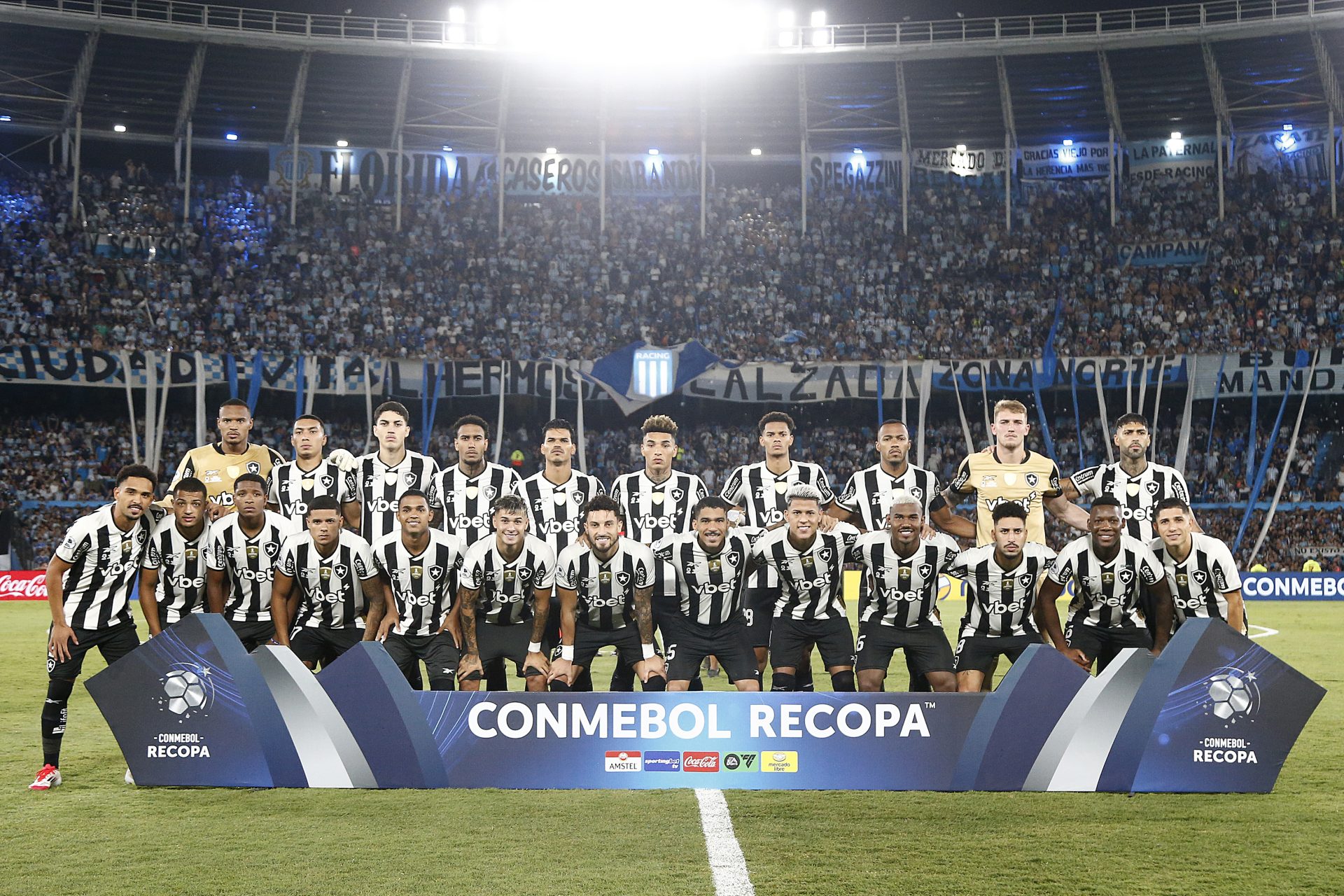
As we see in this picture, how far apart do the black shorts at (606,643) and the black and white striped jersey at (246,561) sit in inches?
81.5

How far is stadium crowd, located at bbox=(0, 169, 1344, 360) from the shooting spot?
30.1 m

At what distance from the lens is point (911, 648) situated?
8141 millimetres

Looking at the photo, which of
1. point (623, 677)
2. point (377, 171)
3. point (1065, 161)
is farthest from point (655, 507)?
point (1065, 161)

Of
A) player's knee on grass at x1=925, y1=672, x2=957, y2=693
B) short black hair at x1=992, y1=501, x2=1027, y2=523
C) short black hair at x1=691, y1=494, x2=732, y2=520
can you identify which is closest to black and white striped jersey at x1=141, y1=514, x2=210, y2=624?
short black hair at x1=691, y1=494, x2=732, y2=520

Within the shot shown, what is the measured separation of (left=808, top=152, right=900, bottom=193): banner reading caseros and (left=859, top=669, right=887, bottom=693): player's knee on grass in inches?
1145

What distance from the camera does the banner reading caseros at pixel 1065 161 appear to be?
34.8 meters

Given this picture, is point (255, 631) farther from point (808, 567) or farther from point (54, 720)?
point (808, 567)

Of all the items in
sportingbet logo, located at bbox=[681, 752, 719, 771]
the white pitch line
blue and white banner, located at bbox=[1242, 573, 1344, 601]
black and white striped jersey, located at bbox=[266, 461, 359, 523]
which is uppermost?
black and white striped jersey, located at bbox=[266, 461, 359, 523]

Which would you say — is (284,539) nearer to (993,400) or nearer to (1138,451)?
(1138,451)

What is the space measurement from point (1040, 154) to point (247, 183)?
22.9 m

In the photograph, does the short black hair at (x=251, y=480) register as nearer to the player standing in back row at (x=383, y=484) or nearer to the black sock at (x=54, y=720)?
the player standing in back row at (x=383, y=484)

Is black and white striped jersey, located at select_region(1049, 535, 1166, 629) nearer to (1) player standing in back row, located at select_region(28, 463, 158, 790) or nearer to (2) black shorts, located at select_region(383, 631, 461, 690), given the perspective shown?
(2) black shorts, located at select_region(383, 631, 461, 690)

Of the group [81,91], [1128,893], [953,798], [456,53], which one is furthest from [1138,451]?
[81,91]

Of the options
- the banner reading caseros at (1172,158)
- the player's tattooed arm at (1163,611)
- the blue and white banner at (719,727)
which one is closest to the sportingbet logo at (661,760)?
the blue and white banner at (719,727)
